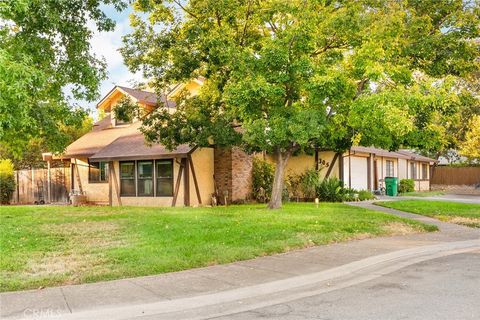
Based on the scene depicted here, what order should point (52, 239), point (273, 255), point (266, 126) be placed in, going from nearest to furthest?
1. point (273, 255)
2. point (52, 239)
3. point (266, 126)

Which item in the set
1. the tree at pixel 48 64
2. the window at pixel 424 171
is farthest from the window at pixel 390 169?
the tree at pixel 48 64

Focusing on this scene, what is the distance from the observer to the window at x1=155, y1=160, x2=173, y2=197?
22.2 m

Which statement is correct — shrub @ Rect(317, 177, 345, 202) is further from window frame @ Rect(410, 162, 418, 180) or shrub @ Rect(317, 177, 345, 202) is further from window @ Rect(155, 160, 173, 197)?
window frame @ Rect(410, 162, 418, 180)

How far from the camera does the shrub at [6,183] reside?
28938mm

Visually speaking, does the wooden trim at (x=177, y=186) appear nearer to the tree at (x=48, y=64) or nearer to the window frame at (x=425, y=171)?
the tree at (x=48, y=64)

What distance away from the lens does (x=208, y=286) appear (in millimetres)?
7277

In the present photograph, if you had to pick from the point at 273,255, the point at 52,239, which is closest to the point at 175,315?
the point at 273,255

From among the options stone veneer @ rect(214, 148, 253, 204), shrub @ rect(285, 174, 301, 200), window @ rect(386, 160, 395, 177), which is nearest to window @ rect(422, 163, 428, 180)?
window @ rect(386, 160, 395, 177)

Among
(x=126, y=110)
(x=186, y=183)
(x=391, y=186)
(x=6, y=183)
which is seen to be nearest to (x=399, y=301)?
(x=126, y=110)

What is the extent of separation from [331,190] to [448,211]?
712cm

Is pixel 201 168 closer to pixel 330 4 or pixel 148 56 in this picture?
pixel 148 56

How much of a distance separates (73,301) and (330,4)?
14.5m

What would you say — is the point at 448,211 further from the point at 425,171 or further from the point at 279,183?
the point at 425,171

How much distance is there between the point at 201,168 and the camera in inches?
885
